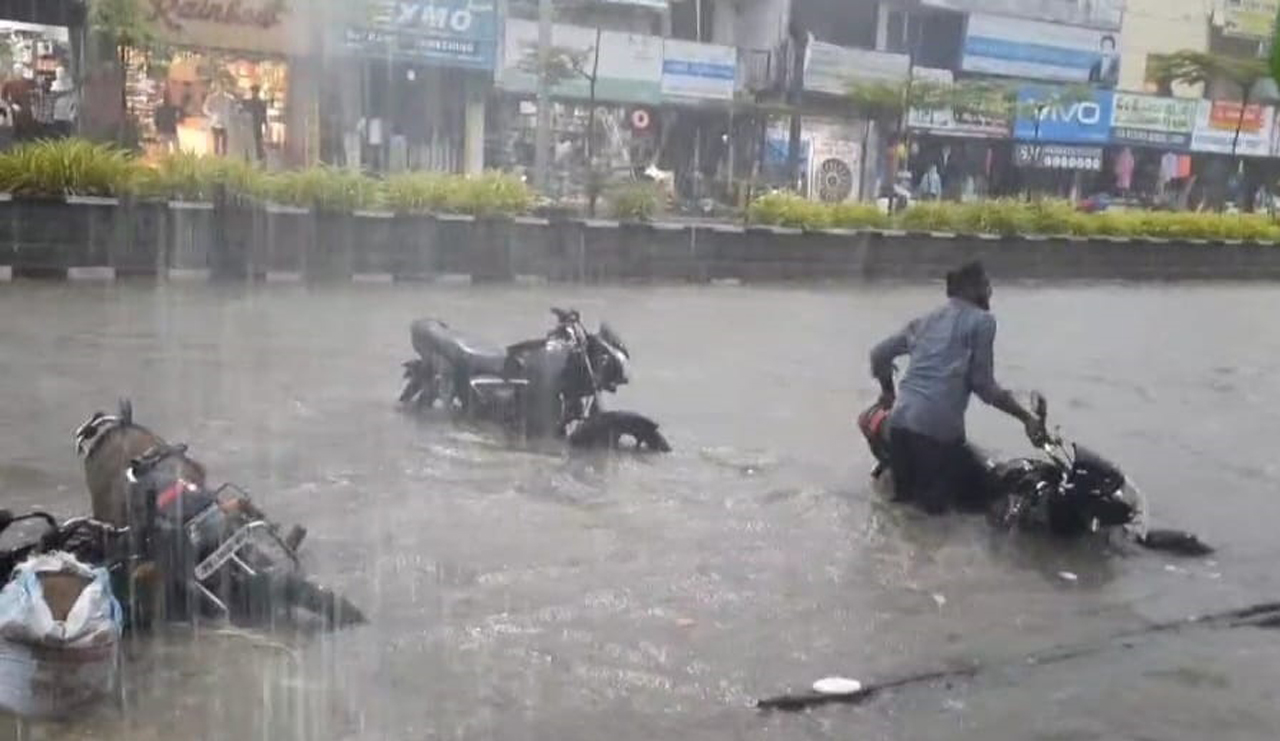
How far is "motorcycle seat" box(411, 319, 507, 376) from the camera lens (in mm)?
8258

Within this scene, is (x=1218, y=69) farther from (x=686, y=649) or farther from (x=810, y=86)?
(x=686, y=649)

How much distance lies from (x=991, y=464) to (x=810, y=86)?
1728 cm

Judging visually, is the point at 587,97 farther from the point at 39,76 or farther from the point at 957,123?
the point at 39,76

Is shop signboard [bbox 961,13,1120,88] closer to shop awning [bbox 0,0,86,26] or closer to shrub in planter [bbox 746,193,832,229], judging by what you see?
shrub in planter [bbox 746,193,832,229]

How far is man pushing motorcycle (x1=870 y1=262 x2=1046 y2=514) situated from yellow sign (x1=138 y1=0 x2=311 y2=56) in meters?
17.4

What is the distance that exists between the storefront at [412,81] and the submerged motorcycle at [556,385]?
15.5 m

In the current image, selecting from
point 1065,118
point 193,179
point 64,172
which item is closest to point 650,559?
point 64,172

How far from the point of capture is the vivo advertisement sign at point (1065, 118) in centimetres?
2758

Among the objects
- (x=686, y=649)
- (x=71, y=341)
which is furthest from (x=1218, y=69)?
(x=686, y=649)

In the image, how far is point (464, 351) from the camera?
8.30 m

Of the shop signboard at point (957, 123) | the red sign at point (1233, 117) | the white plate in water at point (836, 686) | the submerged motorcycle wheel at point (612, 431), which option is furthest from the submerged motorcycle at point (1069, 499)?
the red sign at point (1233, 117)

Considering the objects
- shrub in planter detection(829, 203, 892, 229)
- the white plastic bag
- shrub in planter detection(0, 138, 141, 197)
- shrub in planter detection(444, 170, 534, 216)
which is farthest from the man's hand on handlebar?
shrub in planter detection(829, 203, 892, 229)

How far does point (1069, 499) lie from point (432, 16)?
1901cm

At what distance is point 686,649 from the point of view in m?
5.03
